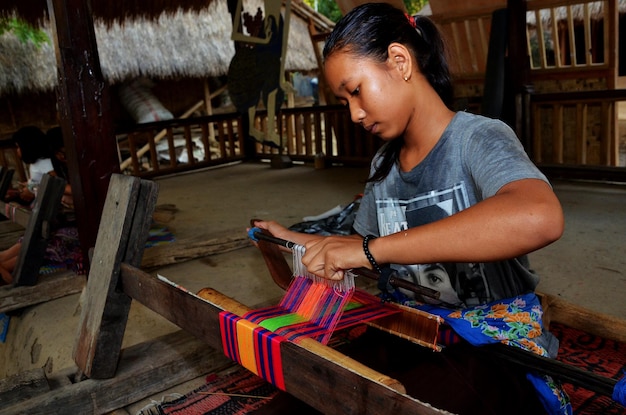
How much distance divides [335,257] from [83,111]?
80.2 inches

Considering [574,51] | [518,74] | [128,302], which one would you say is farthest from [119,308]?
[574,51]

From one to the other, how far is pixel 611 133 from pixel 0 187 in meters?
5.84

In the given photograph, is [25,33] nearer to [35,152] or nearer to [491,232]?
[35,152]

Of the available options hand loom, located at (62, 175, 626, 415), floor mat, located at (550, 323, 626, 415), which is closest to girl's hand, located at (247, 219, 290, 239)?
hand loom, located at (62, 175, 626, 415)

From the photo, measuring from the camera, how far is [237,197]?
18.5ft

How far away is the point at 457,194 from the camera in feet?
4.38

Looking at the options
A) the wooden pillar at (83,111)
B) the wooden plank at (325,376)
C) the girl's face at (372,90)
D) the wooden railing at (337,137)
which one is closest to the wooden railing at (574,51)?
the wooden railing at (337,137)

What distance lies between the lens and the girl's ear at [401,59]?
1253 mm

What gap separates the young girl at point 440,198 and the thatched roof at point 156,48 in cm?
639

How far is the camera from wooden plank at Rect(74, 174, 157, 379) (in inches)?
67.7

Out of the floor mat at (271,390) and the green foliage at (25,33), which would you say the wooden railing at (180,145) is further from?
the floor mat at (271,390)

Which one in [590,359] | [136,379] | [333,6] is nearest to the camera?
[136,379]

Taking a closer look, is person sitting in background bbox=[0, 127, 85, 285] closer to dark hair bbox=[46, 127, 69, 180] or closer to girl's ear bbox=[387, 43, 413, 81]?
dark hair bbox=[46, 127, 69, 180]

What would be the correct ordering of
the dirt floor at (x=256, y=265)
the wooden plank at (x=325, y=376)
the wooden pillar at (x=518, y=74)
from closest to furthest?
the wooden plank at (x=325, y=376)
the dirt floor at (x=256, y=265)
the wooden pillar at (x=518, y=74)
